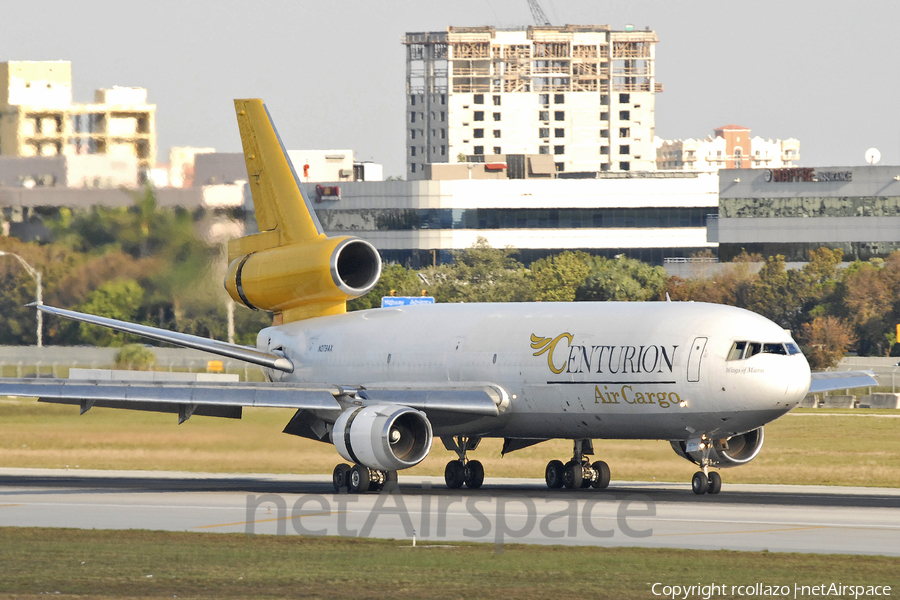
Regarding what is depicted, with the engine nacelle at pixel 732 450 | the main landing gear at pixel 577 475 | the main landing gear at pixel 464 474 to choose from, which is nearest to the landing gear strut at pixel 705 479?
the engine nacelle at pixel 732 450

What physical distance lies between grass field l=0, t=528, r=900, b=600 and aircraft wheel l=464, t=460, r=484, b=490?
13.1 metres

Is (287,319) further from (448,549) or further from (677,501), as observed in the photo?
(448,549)

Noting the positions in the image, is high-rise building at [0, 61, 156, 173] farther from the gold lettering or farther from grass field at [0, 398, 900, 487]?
the gold lettering

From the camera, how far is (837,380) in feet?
122

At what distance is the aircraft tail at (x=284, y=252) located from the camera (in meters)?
40.0

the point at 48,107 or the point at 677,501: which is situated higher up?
the point at 48,107

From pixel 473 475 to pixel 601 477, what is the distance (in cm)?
327

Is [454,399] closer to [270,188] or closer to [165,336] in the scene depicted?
[165,336]

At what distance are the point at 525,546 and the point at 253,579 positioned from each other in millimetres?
5455

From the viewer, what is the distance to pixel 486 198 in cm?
14588

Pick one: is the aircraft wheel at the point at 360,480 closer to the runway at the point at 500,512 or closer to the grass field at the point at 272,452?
the runway at the point at 500,512

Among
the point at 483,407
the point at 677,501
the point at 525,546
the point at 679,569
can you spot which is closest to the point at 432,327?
the point at 483,407

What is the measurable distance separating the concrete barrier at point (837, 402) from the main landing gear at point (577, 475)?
4539 cm

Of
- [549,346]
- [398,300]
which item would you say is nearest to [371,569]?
[549,346]
